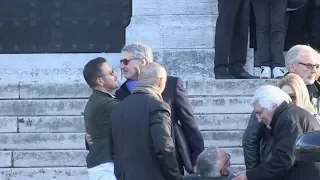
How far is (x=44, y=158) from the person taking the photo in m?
9.65

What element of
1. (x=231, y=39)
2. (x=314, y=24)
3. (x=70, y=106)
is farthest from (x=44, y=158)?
(x=314, y=24)

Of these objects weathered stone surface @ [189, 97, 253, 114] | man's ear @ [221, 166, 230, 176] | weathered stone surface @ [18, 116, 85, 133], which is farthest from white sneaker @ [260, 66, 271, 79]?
man's ear @ [221, 166, 230, 176]

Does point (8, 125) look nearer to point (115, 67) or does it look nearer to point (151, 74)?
point (115, 67)

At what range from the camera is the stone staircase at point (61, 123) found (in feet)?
31.3

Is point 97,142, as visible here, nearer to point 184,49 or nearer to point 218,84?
point 218,84

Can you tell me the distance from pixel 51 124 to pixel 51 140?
252 mm

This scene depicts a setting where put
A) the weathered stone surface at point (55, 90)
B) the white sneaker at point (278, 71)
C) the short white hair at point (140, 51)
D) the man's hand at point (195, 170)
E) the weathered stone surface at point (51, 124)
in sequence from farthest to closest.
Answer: the white sneaker at point (278, 71)
the weathered stone surface at point (55, 90)
the weathered stone surface at point (51, 124)
the short white hair at point (140, 51)
the man's hand at point (195, 170)

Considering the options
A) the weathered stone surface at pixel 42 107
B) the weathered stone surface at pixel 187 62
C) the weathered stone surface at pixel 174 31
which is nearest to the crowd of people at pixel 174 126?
the weathered stone surface at pixel 42 107

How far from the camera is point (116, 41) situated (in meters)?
12.6

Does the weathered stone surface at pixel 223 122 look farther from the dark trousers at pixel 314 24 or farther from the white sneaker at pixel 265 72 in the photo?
the dark trousers at pixel 314 24

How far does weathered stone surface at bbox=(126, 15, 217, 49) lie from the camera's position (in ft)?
37.2

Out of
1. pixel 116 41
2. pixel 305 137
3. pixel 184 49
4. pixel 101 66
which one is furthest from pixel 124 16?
pixel 305 137

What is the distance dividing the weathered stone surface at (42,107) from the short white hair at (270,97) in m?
4.08

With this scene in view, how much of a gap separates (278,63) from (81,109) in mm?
1957
